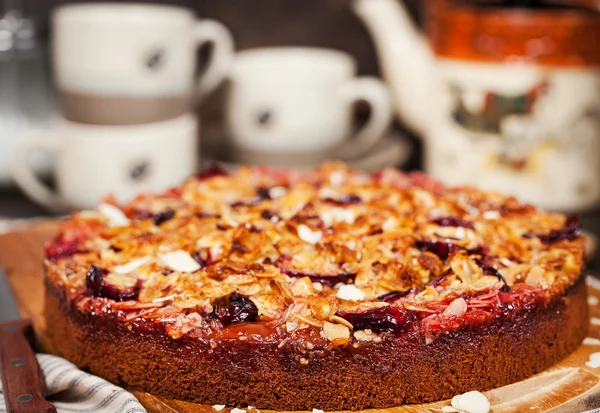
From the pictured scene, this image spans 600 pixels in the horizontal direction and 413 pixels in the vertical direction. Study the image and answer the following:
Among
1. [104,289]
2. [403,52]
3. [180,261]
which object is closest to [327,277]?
[180,261]

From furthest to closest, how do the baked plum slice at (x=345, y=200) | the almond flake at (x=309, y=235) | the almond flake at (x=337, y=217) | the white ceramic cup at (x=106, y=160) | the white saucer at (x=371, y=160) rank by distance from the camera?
1. the white saucer at (x=371, y=160)
2. the white ceramic cup at (x=106, y=160)
3. the baked plum slice at (x=345, y=200)
4. the almond flake at (x=337, y=217)
5. the almond flake at (x=309, y=235)

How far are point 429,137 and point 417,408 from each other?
138 cm

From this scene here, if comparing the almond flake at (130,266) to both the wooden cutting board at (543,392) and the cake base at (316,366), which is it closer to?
the cake base at (316,366)

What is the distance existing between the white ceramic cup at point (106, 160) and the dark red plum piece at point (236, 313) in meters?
1.06

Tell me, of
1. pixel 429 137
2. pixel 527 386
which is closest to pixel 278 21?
pixel 429 137

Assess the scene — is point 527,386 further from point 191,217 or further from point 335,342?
Answer: point 191,217

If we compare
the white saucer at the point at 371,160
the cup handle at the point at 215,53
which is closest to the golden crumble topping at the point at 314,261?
the white saucer at the point at 371,160

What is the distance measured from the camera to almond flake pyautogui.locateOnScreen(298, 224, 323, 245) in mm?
1565

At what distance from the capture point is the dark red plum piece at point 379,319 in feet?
4.29

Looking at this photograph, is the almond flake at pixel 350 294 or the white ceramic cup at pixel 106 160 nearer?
the almond flake at pixel 350 294

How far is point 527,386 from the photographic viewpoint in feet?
4.61

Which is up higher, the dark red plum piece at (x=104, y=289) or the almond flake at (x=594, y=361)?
the dark red plum piece at (x=104, y=289)

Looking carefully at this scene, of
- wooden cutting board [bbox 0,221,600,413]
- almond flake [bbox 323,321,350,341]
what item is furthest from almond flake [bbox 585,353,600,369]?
almond flake [bbox 323,321,350,341]

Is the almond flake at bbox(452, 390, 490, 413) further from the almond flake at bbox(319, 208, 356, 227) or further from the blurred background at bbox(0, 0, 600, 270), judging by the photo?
the blurred background at bbox(0, 0, 600, 270)
